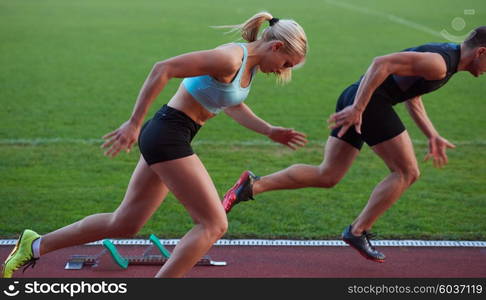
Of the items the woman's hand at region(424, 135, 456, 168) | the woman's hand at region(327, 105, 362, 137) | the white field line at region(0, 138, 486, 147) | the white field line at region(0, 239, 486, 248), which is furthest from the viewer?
the white field line at region(0, 138, 486, 147)

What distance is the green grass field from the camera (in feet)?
25.2

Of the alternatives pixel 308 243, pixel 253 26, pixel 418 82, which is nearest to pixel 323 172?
pixel 308 243

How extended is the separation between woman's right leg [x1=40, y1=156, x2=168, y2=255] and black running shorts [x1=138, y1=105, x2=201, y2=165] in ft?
0.68

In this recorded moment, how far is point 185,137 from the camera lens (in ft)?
16.8

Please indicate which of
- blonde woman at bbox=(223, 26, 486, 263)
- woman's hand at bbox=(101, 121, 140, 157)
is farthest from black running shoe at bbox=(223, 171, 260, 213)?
woman's hand at bbox=(101, 121, 140, 157)

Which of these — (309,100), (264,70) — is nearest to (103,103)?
(309,100)

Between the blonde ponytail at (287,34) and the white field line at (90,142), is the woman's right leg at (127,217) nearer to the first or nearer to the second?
the blonde ponytail at (287,34)

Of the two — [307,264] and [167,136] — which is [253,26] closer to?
[167,136]

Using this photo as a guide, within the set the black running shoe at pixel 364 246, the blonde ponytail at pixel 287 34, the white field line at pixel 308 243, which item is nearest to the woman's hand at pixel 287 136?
the blonde ponytail at pixel 287 34

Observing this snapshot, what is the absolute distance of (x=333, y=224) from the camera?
7500mm

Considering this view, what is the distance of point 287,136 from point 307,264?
3.94ft

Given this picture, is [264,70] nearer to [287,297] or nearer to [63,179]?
[287,297]

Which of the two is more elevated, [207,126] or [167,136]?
[167,136]

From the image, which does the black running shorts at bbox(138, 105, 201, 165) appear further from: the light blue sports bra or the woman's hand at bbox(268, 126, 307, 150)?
the woman's hand at bbox(268, 126, 307, 150)
